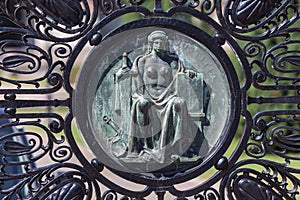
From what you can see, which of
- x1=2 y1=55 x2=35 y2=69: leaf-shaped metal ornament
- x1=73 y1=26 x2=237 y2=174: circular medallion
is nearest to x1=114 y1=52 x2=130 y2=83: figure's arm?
x1=73 y1=26 x2=237 y2=174: circular medallion

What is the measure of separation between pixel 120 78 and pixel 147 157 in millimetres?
382

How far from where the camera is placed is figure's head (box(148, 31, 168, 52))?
2.06m

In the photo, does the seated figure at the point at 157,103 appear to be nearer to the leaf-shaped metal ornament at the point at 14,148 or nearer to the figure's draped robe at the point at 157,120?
the figure's draped robe at the point at 157,120

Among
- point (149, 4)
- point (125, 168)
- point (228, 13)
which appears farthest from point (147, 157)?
point (149, 4)

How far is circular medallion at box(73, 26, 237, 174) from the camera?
2.06 m

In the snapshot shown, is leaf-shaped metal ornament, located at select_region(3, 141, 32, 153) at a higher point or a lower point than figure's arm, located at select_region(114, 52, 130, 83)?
lower

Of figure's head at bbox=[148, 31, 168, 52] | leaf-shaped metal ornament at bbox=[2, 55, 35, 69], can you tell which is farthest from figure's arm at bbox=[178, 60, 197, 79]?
leaf-shaped metal ornament at bbox=[2, 55, 35, 69]

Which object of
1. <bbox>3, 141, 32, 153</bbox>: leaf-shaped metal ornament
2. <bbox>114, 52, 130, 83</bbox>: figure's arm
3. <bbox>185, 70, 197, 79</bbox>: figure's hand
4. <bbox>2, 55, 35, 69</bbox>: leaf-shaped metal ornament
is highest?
<bbox>2, 55, 35, 69</bbox>: leaf-shaped metal ornament

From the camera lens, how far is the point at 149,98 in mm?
2074

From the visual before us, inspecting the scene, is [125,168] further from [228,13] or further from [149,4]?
[149,4]

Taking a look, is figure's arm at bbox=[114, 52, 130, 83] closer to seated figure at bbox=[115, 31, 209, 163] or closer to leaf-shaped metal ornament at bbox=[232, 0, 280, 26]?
seated figure at bbox=[115, 31, 209, 163]

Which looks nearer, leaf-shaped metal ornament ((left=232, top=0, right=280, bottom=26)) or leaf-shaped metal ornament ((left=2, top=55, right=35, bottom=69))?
leaf-shaped metal ornament ((left=2, top=55, right=35, bottom=69))

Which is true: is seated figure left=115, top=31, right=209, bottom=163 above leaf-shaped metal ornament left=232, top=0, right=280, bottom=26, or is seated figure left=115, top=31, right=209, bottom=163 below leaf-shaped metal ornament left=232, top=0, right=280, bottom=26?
below

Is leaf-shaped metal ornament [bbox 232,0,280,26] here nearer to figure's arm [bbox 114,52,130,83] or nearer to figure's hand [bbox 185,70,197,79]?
figure's hand [bbox 185,70,197,79]
